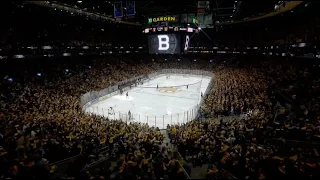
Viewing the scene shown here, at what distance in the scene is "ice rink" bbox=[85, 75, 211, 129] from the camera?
64.0ft

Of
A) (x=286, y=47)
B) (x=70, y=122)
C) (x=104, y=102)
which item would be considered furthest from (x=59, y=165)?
(x=286, y=47)

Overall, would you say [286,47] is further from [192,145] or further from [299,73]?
[192,145]

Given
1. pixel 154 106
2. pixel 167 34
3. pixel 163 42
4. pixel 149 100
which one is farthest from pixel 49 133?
pixel 149 100

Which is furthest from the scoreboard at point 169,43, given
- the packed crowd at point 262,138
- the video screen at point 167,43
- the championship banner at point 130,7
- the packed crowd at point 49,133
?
the packed crowd at point 49,133

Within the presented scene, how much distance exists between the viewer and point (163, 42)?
15859 millimetres

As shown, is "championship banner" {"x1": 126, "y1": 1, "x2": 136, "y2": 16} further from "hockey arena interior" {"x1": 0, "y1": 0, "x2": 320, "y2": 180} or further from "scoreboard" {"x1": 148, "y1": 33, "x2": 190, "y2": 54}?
"scoreboard" {"x1": 148, "y1": 33, "x2": 190, "y2": 54}

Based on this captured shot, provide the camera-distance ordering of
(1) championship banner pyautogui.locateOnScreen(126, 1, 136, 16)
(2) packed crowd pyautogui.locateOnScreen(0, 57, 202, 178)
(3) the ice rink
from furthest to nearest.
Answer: (3) the ice rink → (1) championship banner pyautogui.locateOnScreen(126, 1, 136, 16) → (2) packed crowd pyautogui.locateOnScreen(0, 57, 202, 178)

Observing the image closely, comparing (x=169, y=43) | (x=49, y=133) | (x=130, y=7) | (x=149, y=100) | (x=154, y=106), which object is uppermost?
(x=130, y=7)

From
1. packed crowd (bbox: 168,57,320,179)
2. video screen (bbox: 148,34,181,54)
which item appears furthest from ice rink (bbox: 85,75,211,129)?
video screen (bbox: 148,34,181,54)

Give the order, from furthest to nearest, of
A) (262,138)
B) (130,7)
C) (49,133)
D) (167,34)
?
(167,34) → (130,7) → (49,133) → (262,138)

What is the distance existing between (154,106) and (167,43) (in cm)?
946

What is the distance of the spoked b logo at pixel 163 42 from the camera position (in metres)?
15.7

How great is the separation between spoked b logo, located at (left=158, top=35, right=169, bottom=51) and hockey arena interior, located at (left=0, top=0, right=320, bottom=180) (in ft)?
0.25

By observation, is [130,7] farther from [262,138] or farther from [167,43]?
[262,138]
